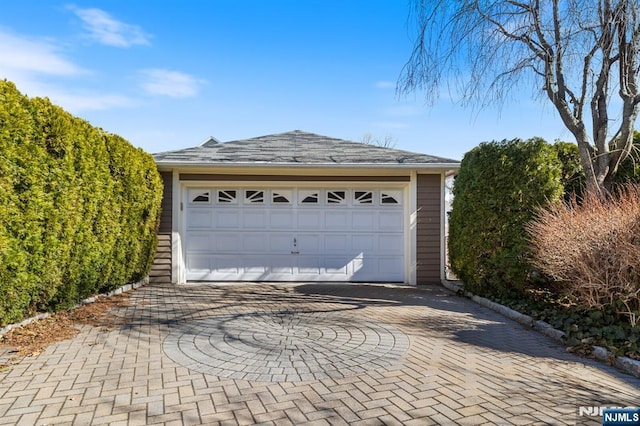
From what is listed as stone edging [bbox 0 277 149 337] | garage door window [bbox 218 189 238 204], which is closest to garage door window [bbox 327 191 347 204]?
garage door window [bbox 218 189 238 204]

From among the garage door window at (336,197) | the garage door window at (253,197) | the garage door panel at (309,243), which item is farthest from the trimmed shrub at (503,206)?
the garage door window at (253,197)

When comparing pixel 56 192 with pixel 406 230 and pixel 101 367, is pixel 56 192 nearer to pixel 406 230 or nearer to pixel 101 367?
pixel 101 367

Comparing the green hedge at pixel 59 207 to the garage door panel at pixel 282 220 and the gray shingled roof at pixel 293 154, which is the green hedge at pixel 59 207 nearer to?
the gray shingled roof at pixel 293 154

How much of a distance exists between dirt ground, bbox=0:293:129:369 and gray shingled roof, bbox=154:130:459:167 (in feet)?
11.7

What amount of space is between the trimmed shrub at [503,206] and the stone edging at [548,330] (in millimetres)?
282

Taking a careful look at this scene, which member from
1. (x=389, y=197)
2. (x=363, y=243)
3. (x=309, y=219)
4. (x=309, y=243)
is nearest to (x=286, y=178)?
(x=309, y=219)

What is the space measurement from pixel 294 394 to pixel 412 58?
575 cm

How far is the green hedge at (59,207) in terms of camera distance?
3.74 metres

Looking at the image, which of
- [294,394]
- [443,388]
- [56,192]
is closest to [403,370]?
[443,388]

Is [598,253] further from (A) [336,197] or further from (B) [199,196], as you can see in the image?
(B) [199,196]

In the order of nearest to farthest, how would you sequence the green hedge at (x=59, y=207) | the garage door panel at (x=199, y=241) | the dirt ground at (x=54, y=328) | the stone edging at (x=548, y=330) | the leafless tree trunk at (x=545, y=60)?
1. the stone edging at (x=548, y=330)
2. the dirt ground at (x=54, y=328)
3. the green hedge at (x=59, y=207)
4. the leafless tree trunk at (x=545, y=60)
5. the garage door panel at (x=199, y=241)

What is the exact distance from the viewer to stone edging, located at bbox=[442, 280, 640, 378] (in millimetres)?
3339

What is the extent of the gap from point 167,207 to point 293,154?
3126mm

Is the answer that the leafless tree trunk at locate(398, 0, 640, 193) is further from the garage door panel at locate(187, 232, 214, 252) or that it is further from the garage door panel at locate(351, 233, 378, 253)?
the garage door panel at locate(187, 232, 214, 252)
